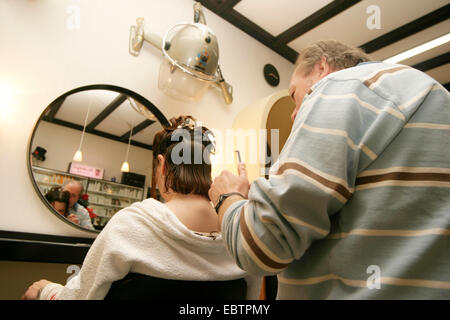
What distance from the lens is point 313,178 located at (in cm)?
54

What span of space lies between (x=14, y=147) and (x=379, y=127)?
1582 mm

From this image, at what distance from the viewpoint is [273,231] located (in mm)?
545

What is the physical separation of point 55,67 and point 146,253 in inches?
50.0

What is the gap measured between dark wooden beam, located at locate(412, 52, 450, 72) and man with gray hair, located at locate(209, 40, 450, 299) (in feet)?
9.55

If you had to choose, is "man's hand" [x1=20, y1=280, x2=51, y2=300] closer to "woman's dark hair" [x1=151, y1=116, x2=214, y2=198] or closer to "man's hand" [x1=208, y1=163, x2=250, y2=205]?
"woman's dark hair" [x1=151, y1=116, x2=214, y2=198]

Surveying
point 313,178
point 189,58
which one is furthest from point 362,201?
point 189,58

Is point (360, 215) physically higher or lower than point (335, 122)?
lower

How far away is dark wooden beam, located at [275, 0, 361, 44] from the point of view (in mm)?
2332

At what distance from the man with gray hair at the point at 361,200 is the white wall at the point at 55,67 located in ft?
4.12

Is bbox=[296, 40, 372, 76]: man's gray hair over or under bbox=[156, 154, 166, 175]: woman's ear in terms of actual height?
over

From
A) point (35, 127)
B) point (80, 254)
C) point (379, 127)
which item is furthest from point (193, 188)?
point (35, 127)

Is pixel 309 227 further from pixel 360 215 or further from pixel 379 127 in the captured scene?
pixel 379 127

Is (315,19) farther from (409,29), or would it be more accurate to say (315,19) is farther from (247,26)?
(409,29)

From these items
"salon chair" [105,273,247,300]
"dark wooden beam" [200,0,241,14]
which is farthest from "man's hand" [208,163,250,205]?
"dark wooden beam" [200,0,241,14]
